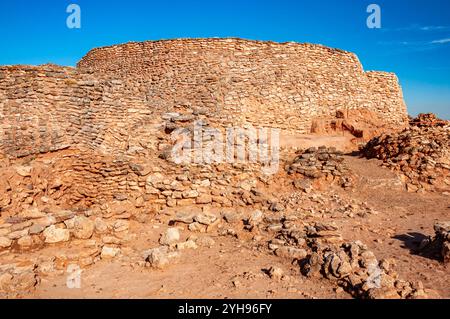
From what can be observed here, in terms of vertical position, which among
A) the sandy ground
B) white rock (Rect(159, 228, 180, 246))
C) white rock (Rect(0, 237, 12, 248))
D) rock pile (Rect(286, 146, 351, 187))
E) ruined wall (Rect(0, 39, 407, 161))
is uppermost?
ruined wall (Rect(0, 39, 407, 161))

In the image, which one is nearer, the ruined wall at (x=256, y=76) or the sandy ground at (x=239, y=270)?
the sandy ground at (x=239, y=270)

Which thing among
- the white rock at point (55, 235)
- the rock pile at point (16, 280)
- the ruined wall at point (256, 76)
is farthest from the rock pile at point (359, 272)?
the ruined wall at point (256, 76)

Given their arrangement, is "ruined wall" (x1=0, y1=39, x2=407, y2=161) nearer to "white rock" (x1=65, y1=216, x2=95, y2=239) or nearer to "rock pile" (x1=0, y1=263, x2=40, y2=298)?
"white rock" (x1=65, y1=216, x2=95, y2=239)

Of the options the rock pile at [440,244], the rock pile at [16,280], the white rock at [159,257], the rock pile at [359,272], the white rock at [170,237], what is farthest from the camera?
the white rock at [170,237]

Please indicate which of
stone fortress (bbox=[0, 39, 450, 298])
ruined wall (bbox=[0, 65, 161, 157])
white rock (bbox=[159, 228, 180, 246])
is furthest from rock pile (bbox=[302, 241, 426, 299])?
ruined wall (bbox=[0, 65, 161, 157])

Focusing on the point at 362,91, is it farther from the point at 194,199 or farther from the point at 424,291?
the point at 424,291

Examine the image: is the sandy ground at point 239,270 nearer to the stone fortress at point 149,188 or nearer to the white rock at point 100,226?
the stone fortress at point 149,188

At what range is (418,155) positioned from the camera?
32.0 feet

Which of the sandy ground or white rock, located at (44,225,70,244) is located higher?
white rock, located at (44,225,70,244)

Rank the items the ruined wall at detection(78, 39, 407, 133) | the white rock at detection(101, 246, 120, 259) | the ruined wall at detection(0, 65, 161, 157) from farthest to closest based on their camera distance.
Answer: the ruined wall at detection(78, 39, 407, 133) → the ruined wall at detection(0, 65, 161, 157) → the white rock at detection(101, 246, 120, 259)

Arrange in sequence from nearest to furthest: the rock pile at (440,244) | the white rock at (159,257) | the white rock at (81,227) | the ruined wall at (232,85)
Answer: the rock pile at (440,244)
the white rock at (159,257)
the white rock at (81,227)
the ruined wall at (232,85)

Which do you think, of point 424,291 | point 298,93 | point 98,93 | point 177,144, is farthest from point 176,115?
point 298,93

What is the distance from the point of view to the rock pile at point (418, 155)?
29.1ft

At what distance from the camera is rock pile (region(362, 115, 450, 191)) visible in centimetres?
888
